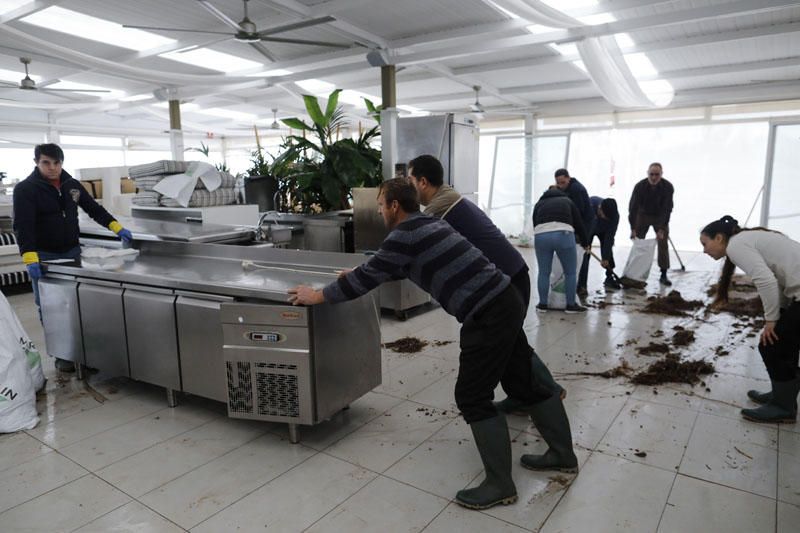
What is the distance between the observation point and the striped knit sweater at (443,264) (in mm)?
1894

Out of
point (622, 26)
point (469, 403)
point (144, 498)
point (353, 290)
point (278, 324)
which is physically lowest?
point (144, 498)

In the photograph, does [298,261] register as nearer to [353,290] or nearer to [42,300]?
[353,290]

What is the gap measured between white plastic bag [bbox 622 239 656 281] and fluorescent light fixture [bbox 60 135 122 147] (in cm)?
1198

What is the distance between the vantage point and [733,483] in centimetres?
212

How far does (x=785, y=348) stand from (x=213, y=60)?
6.60m

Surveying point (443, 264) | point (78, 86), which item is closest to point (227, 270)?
point (443, 264)

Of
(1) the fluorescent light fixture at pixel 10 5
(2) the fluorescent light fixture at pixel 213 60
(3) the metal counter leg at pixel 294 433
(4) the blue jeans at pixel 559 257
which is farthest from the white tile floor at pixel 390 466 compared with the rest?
(2) the fluorescent light fixture at pixel 213 60

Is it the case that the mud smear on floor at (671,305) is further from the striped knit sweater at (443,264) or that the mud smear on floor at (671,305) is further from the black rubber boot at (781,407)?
the striped knit sweater at (443,264)

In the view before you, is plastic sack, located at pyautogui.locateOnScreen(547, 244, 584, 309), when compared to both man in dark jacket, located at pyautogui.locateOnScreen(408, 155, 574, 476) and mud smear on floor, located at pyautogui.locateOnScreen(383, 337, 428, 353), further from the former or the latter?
man in dark jacket, located at pyautogui.locateOnScreen(408, 155, 574, 476)

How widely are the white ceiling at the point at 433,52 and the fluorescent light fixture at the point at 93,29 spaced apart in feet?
0.41

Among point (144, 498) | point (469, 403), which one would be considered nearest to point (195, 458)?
point (144, 498)

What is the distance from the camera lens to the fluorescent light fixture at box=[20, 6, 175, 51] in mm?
5094

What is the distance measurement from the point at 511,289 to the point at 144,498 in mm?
1656

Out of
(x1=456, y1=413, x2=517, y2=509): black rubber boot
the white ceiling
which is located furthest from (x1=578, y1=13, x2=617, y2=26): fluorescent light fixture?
(x1=456, y1=413, x2=517, y2=509): black rubber boot
